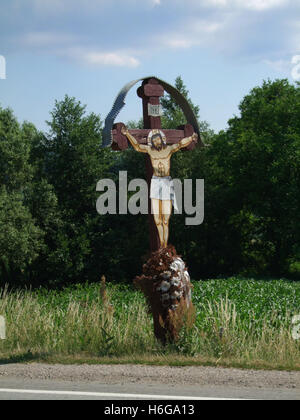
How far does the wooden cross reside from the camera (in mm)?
10445

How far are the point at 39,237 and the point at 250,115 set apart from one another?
14.8 meters

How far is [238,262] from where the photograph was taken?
3638 cm

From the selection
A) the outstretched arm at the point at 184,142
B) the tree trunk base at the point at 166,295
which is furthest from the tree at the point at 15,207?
the tree trunk base at the point at 166,295

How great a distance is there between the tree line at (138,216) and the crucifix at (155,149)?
69.5ft

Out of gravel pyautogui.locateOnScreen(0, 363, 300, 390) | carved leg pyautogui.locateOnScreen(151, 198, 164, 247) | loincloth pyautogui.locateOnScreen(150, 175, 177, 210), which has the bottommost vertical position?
gravel pyautogui.locateOnScreen(0, 363, 300, 390)

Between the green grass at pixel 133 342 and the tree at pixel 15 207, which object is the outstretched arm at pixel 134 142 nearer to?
the green grass at pixel 133 342

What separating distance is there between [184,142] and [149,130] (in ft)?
3.09

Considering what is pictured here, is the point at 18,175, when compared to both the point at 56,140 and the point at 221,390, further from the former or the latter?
the point at 221,390

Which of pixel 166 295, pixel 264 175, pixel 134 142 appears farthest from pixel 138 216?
pixel 166 295

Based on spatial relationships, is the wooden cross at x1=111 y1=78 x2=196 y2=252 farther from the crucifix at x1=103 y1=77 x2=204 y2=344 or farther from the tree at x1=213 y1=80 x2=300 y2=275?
the tree at x1=213 y1=80 x2=300 y2=275

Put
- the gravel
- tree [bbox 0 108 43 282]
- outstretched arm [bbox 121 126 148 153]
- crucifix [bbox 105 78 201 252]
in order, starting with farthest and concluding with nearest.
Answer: tree [bbox 0 108 43 282] < crucifix [bbox 105 78 201 252] < outstretched arm [bbox 121 126 148 153] < the gravel

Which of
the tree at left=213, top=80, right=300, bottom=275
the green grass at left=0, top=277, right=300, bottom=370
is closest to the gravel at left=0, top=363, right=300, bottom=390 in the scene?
the green grass at left=0, top=277, right=300, bottom=370

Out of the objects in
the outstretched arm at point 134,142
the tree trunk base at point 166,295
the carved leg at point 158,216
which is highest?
the outstretched arm at point 134,142

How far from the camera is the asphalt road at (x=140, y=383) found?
22.4 feet
